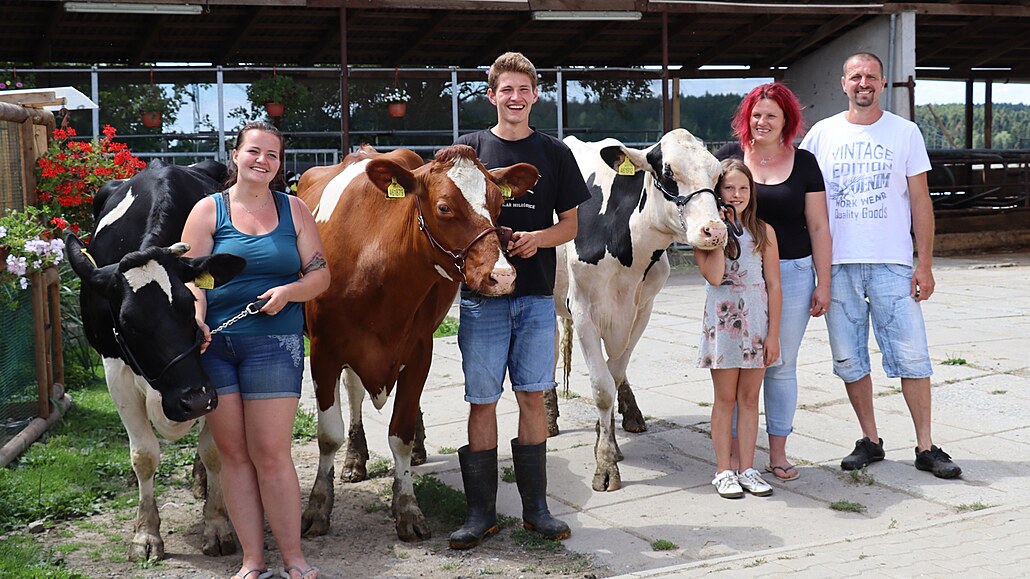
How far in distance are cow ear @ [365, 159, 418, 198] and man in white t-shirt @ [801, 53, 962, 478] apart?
2399 mm

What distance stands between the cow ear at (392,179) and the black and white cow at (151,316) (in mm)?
733

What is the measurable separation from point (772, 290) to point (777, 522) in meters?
1.12

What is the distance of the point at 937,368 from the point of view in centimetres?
784

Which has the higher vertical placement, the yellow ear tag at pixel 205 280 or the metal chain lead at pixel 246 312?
the yellow ear tag at pixel 205 280

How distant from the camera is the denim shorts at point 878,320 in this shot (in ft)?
17.5

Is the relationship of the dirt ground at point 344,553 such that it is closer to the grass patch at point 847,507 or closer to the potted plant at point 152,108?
the grass patch at point 847,507

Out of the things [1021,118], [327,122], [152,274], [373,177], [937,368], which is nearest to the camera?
[152,274]

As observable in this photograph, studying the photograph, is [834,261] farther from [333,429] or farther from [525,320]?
A: [333,429]

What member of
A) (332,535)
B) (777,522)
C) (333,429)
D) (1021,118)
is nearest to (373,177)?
(333,429)

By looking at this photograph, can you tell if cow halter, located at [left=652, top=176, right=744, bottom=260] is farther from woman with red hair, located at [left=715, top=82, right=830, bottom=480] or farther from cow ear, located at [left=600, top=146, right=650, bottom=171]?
cow ear, located at [left=600, top=146, right=650, bottom=171]

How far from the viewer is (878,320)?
5.43 metres

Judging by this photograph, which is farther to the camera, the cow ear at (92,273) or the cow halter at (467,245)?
the cow halter at (467,245)

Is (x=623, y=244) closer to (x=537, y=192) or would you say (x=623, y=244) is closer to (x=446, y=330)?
(x=537, y=192)

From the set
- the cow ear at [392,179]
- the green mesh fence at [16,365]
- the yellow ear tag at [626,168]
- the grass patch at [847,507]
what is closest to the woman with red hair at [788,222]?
the grass patch at [847,507]
